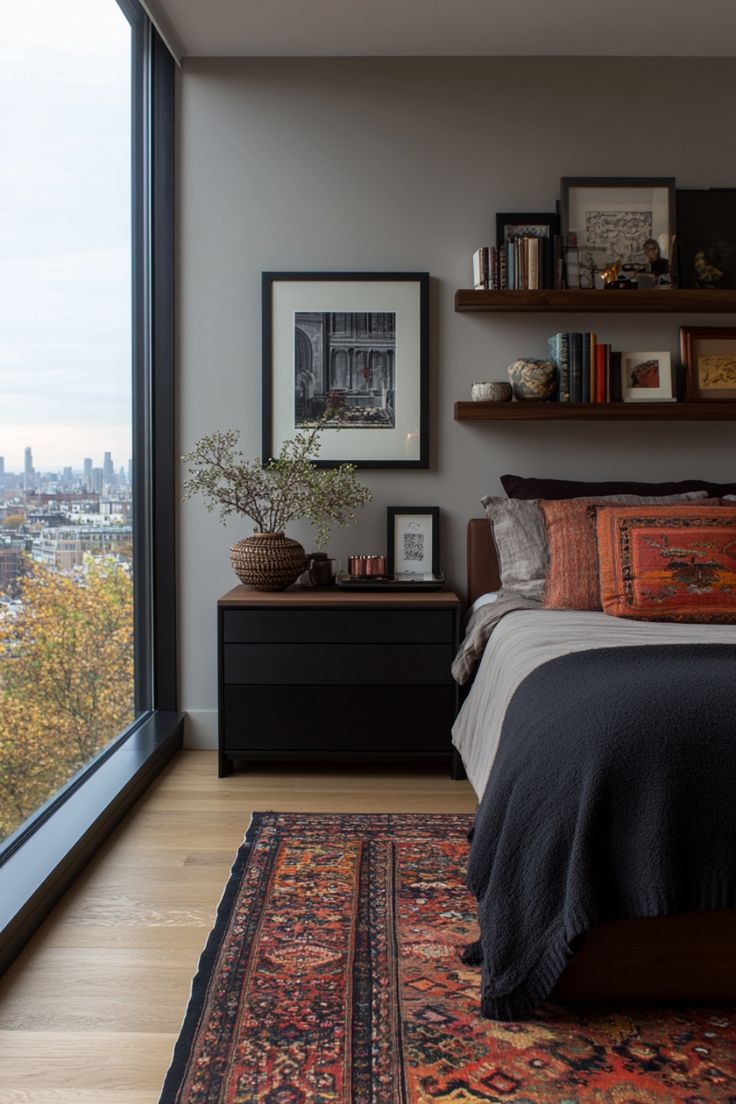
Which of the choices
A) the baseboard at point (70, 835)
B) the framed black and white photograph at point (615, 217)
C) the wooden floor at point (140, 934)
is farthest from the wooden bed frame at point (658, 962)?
the framed black and white photograph at point (615, 217)

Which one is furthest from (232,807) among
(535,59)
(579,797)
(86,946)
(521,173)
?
(535,59)

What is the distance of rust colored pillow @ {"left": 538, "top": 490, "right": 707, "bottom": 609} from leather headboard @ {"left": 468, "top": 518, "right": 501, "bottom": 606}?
1.24ft

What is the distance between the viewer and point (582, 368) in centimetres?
359

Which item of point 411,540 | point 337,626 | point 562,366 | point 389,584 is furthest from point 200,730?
point 562,366

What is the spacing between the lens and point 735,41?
357 cm

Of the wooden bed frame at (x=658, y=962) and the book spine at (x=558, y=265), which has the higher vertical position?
the book spine at (x=558, y=265)

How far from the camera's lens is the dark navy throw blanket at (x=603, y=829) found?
1.71 meters

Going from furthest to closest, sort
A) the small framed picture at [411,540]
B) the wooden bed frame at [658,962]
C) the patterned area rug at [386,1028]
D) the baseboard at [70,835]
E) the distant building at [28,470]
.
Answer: the small framed picture at [411,540], the distant building at [28,470], the baseboard at [70,835], the wooden bed frame at [658,962], the patterned area rug at [386,1028]

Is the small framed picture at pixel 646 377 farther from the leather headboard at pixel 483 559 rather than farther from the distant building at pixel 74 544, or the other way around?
the distant building at pixel 74 544

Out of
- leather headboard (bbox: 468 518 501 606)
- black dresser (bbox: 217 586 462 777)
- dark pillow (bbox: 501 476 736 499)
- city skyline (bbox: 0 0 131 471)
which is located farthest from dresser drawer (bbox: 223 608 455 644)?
city skyline (bbox: 0 0 131 471)

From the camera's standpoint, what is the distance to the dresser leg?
11.2ft

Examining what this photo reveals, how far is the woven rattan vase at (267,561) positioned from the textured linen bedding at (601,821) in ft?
5.40

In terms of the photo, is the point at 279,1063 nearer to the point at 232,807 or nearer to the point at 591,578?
the point at 232,807

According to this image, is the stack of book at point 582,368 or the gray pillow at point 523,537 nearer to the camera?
the gray pillow at point 523,537
